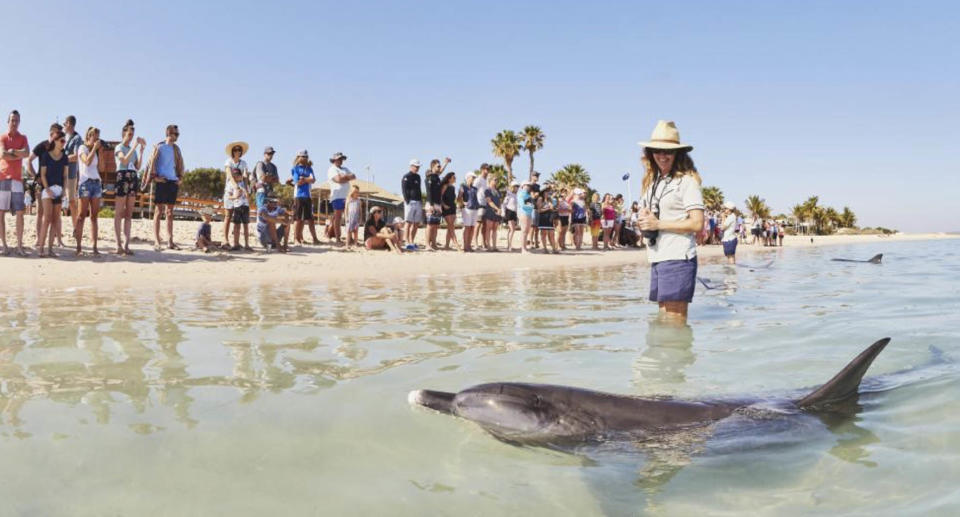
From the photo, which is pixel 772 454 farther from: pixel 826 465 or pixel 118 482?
pixel 118 482

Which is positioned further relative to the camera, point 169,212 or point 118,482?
point 169,212

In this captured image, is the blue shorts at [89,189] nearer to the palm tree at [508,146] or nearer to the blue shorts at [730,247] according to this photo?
the blue shorts at [730,247]

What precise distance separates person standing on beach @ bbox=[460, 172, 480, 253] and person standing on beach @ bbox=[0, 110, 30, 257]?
8890 mm

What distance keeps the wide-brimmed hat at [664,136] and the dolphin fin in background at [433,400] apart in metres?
2.80

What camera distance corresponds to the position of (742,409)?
3154 mm

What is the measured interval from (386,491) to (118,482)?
906 millimetres

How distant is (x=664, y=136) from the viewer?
16.8 ft

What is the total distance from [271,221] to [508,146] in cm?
4328

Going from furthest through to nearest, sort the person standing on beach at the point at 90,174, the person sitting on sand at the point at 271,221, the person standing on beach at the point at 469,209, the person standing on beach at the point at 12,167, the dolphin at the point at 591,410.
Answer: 1. the person standing on beach at the point at 469,209
2. the person sitting on sand at the point at 271,221
3. the person standing on beach at the point at 90,174
4. the person standing on beach at the point at 12,167
5. the dolphin at the point at 591,410

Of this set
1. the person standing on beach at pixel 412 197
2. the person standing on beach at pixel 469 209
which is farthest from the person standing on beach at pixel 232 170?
the person standing on beach at pixel 469 209

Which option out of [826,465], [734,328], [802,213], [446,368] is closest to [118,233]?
[446,368]

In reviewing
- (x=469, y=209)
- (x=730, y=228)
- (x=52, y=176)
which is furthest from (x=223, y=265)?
(x=730, y=228)

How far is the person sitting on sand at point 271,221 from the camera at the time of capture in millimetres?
12766

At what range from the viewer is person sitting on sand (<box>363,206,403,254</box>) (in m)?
14.8
